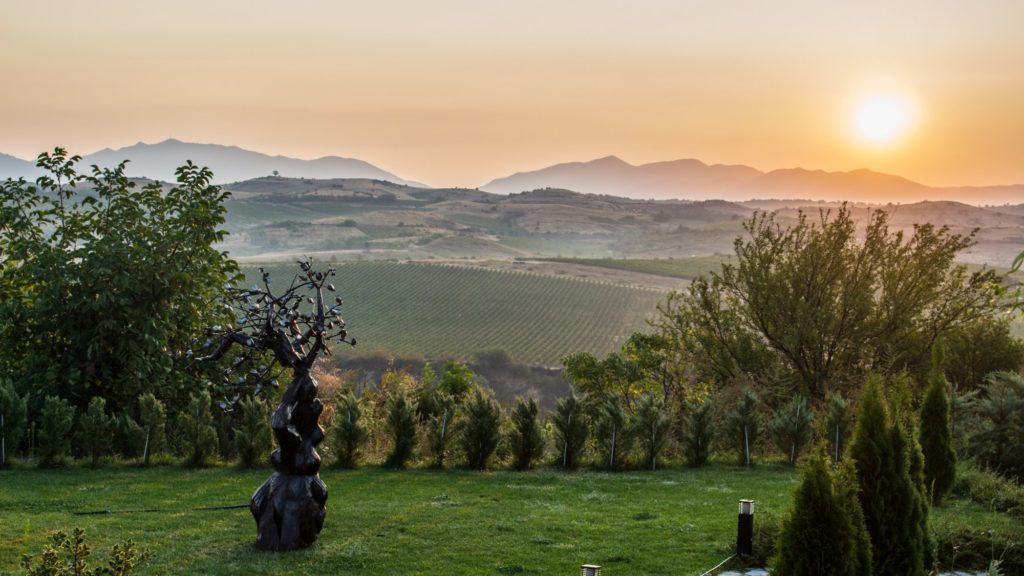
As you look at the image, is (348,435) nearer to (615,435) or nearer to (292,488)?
(615,435)

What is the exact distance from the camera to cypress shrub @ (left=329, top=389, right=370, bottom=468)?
1259cm

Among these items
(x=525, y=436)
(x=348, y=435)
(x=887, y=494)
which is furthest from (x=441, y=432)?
(x=887, y=494)

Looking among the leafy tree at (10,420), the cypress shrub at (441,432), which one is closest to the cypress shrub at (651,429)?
the cypress shrub at (441,432)

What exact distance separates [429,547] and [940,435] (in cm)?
601

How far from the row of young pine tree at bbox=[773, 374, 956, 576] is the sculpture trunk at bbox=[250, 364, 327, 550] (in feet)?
13.8

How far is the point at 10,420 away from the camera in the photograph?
Answer: 11.9 m

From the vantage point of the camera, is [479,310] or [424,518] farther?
[479,310]

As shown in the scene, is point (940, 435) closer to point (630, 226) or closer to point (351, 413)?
point (351, 413)

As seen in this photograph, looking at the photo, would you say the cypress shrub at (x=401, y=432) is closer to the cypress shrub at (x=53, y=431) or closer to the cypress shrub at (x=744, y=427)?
the cypress shrub at (x=53, y=431)

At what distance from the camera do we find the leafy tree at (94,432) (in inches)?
486

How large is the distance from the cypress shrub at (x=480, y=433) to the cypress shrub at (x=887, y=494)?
645cm

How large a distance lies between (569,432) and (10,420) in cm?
750

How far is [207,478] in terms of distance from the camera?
11.6 metres

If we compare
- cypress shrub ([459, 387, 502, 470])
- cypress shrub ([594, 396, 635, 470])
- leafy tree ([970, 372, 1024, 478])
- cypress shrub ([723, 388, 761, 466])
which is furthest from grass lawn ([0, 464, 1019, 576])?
leafy tree ([970, 372, 1024, 478])
